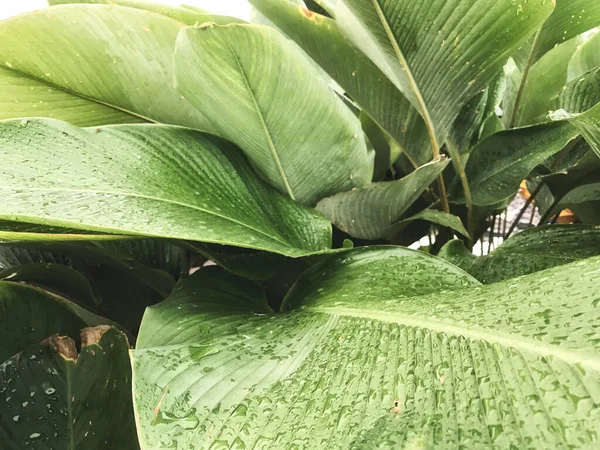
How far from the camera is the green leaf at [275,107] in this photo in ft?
1.41

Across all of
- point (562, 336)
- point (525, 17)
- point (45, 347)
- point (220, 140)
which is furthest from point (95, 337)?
point (525, 17)

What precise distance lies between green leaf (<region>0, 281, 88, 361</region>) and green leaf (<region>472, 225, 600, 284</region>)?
0.43 m

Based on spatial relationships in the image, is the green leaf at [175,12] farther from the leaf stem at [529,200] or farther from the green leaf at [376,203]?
the leaf stem at [529,200]

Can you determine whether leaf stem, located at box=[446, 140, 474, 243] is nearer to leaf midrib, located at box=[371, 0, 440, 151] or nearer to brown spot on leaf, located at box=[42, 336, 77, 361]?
leaf midrib, located at box=[371, 0, 440, 151]

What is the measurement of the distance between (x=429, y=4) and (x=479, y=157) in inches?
10.7

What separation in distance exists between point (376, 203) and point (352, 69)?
17cm

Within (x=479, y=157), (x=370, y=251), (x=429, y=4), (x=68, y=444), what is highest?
(x=429, y=4)

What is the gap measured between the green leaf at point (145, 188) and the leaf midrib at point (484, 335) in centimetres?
9

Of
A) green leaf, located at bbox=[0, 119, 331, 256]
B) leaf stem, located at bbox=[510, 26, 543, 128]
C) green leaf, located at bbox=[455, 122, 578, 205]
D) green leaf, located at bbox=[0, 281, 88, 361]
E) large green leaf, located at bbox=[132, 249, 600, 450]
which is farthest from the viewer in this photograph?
leaf stem, located at bbox=[510, 26, 543, 128]

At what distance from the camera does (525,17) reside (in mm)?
422

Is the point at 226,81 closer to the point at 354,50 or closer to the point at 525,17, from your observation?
the point at 354,50

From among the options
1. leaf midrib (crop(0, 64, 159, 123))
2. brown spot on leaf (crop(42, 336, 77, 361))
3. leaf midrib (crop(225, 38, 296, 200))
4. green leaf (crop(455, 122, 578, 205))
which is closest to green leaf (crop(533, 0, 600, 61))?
green leaf (crop(455, 122, 578, 205))

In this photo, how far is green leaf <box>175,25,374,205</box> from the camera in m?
0.43

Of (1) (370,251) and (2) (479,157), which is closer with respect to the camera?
(1) (370,251)
